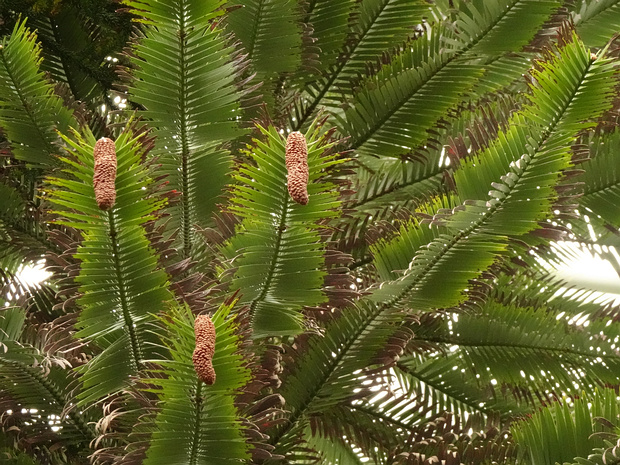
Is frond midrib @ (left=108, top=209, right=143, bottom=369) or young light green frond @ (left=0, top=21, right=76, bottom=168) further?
young light green frond @ (left=0, top=21, right=76, bottom=168)

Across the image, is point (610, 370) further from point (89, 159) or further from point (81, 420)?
point (89, 159)

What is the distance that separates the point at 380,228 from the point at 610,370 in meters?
0.67

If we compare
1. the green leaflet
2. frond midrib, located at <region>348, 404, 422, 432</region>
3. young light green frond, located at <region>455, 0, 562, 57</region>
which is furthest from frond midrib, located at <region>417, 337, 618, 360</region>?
young light green frond, located at <region>455, 0, 562, 57</region>

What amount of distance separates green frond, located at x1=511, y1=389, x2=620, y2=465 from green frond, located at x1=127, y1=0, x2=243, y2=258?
30.4 inches

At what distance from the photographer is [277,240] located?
1.38m

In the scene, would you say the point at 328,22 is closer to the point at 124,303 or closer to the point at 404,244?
the point at 404,244

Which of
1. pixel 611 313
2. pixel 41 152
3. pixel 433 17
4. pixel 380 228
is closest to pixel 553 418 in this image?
pixel 380 228

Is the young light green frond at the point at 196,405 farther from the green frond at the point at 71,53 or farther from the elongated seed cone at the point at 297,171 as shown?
the green frond at the point at 71,53

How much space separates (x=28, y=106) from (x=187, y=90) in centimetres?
40

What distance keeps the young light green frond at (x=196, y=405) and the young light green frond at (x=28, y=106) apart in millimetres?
692

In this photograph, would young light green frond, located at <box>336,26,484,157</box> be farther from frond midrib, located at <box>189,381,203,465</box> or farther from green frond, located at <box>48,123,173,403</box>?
frond midrib, located at <box>189,381,203,465</box>

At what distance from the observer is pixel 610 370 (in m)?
2.02

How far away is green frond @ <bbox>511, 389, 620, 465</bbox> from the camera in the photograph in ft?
4.85

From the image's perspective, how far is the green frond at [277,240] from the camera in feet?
4.28
